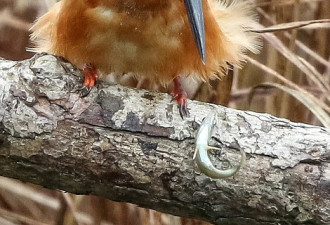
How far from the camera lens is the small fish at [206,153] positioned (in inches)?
51.2

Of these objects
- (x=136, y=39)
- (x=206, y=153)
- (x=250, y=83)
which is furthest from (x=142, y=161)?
(x=250, y=83)

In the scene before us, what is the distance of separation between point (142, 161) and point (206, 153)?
142mm

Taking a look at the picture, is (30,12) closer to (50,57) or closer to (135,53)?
(135,53)

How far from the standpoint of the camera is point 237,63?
2.06 m

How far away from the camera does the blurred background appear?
2.34 metres

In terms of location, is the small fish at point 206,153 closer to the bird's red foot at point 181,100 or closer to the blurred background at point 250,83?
Result: the bird's red foot at point 181,100

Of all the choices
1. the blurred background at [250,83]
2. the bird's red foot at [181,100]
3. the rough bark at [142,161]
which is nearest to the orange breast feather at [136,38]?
the bird's red foot at [181,100]

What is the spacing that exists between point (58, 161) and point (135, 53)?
1.50ft

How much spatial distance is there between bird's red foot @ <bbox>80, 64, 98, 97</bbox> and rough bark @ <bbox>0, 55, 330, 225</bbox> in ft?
0.09

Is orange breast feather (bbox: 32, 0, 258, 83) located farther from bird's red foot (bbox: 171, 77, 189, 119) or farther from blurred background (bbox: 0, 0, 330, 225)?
blurred background (bbox: 0, 0, 330, 225)

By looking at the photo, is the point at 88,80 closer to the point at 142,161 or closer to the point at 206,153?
the point at 142,161

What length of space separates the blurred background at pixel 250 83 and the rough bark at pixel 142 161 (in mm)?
799

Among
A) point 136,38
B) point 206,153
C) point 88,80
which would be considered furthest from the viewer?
point 136,38

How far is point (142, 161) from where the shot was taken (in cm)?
144
